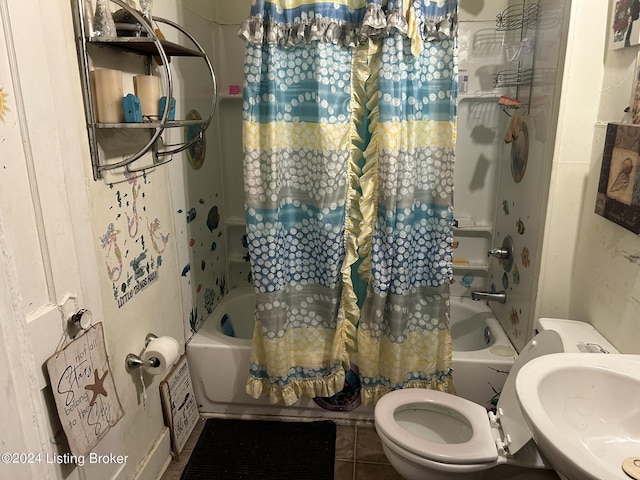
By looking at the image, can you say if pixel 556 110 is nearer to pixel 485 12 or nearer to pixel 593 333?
pixel 593 333

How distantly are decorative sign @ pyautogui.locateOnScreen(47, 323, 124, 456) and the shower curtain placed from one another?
66cm

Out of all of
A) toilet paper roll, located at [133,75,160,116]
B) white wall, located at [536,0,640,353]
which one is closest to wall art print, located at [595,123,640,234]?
white wall, located at [536,0,640,353]

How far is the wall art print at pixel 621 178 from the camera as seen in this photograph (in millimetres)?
1268

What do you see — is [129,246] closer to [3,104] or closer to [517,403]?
[3,104]

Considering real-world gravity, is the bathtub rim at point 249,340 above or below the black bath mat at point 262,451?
above

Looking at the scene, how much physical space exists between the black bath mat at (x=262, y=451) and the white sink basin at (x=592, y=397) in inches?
42.4

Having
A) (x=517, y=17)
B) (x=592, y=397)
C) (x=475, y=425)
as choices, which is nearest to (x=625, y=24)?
(x=517, y=17)

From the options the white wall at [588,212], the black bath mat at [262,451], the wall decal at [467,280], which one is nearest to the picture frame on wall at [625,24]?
the white wall at [588,212]

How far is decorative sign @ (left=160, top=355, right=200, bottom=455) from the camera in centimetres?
191

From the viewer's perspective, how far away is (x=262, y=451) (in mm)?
1985

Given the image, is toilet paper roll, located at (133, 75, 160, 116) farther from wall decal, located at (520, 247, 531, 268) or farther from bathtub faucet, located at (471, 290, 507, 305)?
bathtub faucet, located at (471, 290, 507, 305)

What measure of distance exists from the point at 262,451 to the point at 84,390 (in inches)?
37.2

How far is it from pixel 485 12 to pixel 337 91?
3.33 feet

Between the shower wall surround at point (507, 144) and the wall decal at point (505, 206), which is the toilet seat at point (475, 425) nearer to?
the shower wall surround at point (507, 144)
